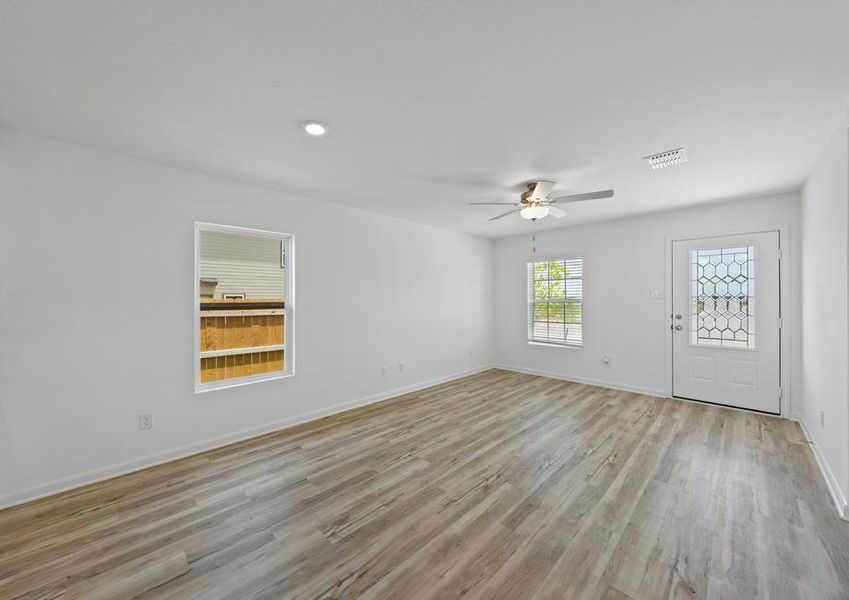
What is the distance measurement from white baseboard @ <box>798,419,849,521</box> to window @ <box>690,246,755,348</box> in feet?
4.30

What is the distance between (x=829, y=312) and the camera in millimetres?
2576

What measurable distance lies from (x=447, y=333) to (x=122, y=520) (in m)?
4.30

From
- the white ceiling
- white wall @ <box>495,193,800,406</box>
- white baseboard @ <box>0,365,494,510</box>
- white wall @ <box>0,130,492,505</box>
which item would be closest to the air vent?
the white ceiling

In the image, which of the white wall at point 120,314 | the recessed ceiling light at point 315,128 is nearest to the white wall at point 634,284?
the white wall at point 120,314

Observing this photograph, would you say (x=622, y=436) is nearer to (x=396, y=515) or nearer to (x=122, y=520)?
(x=396, y=515)

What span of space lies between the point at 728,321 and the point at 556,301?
7.27 ft

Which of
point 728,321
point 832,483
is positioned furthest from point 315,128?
point 728,321

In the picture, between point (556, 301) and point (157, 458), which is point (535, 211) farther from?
point (157, 458)

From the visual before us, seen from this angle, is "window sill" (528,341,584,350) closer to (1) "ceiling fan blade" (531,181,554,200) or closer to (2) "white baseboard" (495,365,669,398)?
(2) "white baseboard" (495,365,669,398)

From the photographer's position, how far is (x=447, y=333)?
223 inches

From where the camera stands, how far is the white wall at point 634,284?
3.85 metres

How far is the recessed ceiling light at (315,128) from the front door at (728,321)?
15.3 ft

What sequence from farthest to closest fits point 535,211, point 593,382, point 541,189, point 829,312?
1. point 593,382
2. point 535,211
3. point 541,189
4. point 829,312

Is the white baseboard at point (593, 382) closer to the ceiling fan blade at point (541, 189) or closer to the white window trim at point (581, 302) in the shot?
the white window trim at point (581, 302)
